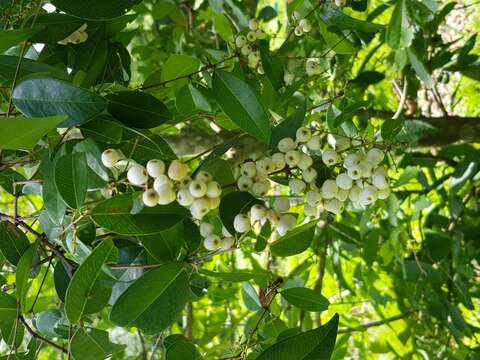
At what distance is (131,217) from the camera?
2.03ft

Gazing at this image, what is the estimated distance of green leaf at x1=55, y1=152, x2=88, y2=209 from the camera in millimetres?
620

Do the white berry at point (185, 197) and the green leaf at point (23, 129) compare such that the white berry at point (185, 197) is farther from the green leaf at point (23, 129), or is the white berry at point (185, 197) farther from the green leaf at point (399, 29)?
the green leaf at point (399, 29)

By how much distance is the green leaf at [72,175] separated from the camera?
2.03ft

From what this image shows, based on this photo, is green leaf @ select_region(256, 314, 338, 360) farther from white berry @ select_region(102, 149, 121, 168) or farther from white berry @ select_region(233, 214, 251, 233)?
white berry @ select_region(102, 149, 121, 168)

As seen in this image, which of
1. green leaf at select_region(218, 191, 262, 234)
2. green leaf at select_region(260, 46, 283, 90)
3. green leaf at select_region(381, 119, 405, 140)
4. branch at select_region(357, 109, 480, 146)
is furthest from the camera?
branch at select_region(357, 109, 480, 146)

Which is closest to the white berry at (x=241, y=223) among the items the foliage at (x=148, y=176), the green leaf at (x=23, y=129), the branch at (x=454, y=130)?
the foliage at (x=148, y=176)

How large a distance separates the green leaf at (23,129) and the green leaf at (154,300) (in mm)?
189

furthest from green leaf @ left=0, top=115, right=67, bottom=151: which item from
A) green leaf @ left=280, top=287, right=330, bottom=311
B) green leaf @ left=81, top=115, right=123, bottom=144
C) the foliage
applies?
green leaf @ left=280, top=287, right=330, bottom=311

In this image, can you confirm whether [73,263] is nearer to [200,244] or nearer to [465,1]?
[200,244]

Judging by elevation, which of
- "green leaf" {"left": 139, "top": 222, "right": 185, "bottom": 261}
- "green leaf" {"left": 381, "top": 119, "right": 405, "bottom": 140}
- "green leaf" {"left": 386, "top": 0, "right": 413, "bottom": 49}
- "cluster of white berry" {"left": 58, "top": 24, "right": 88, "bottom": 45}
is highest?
"cluster of white berry" {"left": 58, "top": 24, "right": 88, "bottom": 45}

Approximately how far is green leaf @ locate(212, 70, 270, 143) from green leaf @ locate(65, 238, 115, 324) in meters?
0.20

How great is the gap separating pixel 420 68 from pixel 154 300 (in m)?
1.05

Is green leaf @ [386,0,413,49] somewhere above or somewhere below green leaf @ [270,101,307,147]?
below

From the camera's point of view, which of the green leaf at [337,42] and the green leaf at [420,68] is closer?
the green leaf at [337,42]
